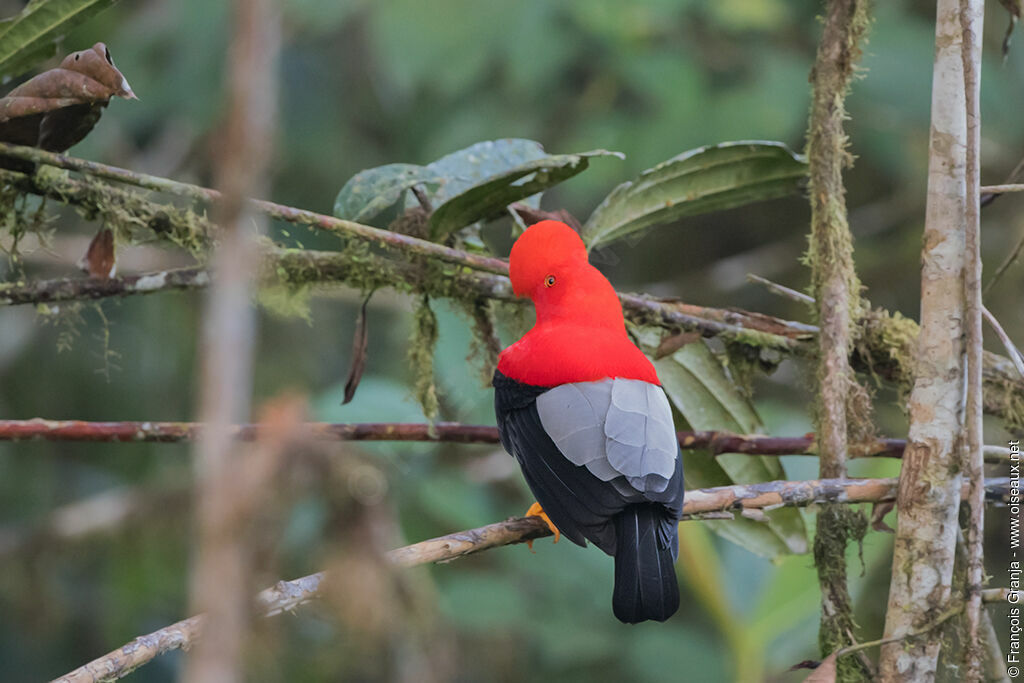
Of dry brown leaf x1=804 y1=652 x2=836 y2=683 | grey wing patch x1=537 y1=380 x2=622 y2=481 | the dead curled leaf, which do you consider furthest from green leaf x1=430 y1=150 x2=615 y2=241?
dry brown leaf x1=804 y1=652 x2=836 y2=683

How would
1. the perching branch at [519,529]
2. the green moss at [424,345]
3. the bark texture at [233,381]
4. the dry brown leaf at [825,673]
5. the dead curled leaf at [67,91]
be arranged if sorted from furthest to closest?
the green moss at [424,345], the dead curled leaf at [67,91], the dry brown leaf at [825,673], the perching branch at [519,529], the bark texture at [233,381]

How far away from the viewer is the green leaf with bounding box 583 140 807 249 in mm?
2062

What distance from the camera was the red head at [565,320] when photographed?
1.78 meters

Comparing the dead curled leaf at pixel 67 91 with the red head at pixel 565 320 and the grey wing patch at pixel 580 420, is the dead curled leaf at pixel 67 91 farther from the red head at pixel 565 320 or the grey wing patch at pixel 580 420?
the grey wing patch at pixel 580 420

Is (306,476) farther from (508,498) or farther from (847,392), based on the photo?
(508,498)

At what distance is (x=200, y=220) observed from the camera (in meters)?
1.96

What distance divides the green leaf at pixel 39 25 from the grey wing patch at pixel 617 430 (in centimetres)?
108

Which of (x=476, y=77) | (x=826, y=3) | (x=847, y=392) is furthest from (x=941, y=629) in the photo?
(x=476, y=77)

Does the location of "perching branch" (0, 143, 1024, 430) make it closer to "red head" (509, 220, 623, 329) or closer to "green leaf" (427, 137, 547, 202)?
"red head" (509, 220, 623, 329)

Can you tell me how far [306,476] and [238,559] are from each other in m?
0.09

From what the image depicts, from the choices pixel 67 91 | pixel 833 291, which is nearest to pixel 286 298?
pixel 67 91

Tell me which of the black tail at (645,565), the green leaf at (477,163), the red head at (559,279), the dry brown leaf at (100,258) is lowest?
the black tail at (645,565)

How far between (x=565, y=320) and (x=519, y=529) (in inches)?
18.6

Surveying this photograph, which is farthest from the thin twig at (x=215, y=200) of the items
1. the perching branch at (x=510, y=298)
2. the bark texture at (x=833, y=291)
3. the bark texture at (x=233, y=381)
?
the bark texture at (x=233, y=381)
